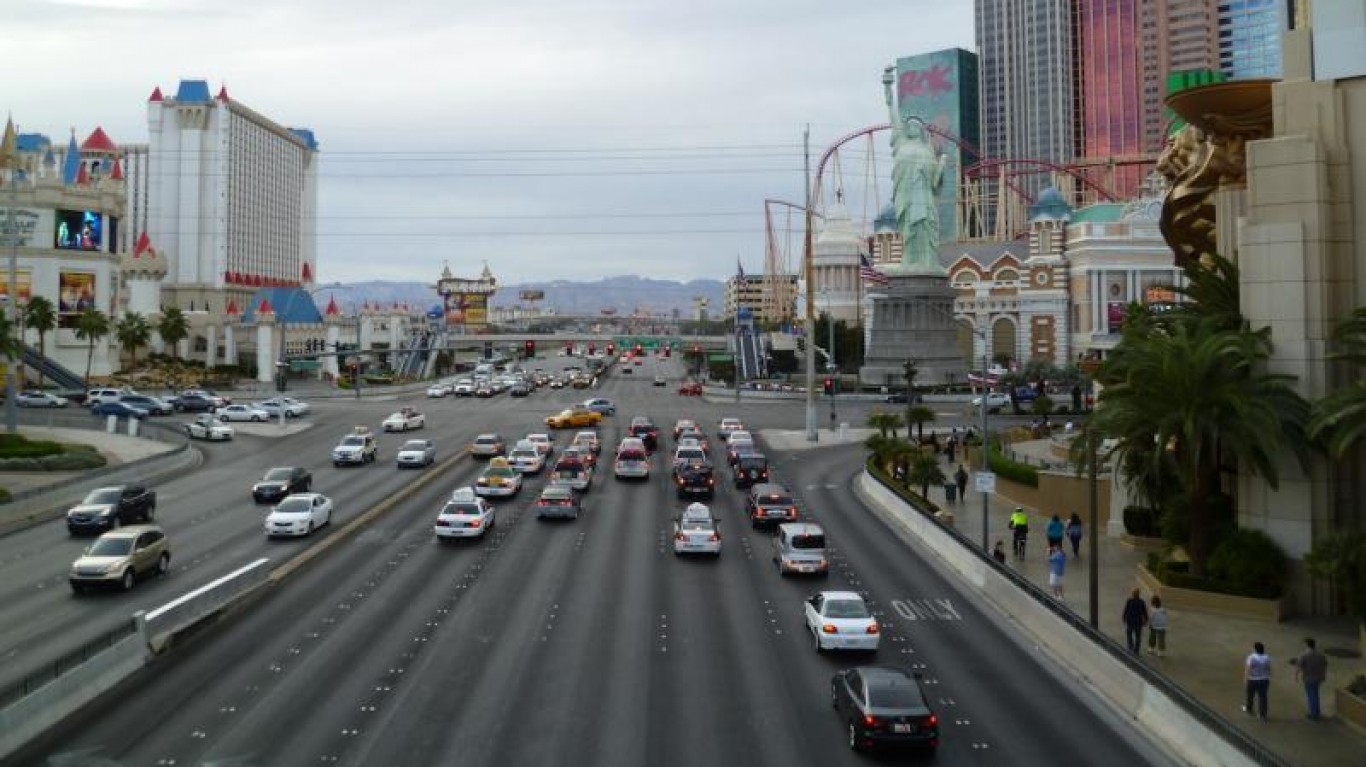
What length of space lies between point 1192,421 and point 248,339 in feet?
368

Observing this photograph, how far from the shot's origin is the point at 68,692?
1686cm

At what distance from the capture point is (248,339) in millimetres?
116938

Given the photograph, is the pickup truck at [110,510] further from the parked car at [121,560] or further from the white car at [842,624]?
the white car at [842,624]

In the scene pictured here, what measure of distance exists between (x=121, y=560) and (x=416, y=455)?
23156 millimetres

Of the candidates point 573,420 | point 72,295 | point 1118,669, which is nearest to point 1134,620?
point 1118,669

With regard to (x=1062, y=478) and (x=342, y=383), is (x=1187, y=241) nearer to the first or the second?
(x=1062, y=478)

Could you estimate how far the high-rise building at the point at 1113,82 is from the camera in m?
186

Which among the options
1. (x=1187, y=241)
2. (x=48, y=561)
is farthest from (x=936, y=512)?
(x=48, y=561)

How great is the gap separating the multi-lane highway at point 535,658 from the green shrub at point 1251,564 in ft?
18.9

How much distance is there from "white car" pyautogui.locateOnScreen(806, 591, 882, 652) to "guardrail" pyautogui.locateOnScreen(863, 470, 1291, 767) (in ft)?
12.5

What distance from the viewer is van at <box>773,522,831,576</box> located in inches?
1083

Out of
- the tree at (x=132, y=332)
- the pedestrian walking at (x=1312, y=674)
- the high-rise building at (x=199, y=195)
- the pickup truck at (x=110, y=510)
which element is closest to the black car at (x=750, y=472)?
the pickup truck at (x=110, y=510)

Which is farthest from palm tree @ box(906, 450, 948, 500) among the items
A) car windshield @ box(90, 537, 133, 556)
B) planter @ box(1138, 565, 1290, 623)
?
car windshield @ box(90, 537, 133, 556)

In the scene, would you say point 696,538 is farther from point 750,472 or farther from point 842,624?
point 750,472
